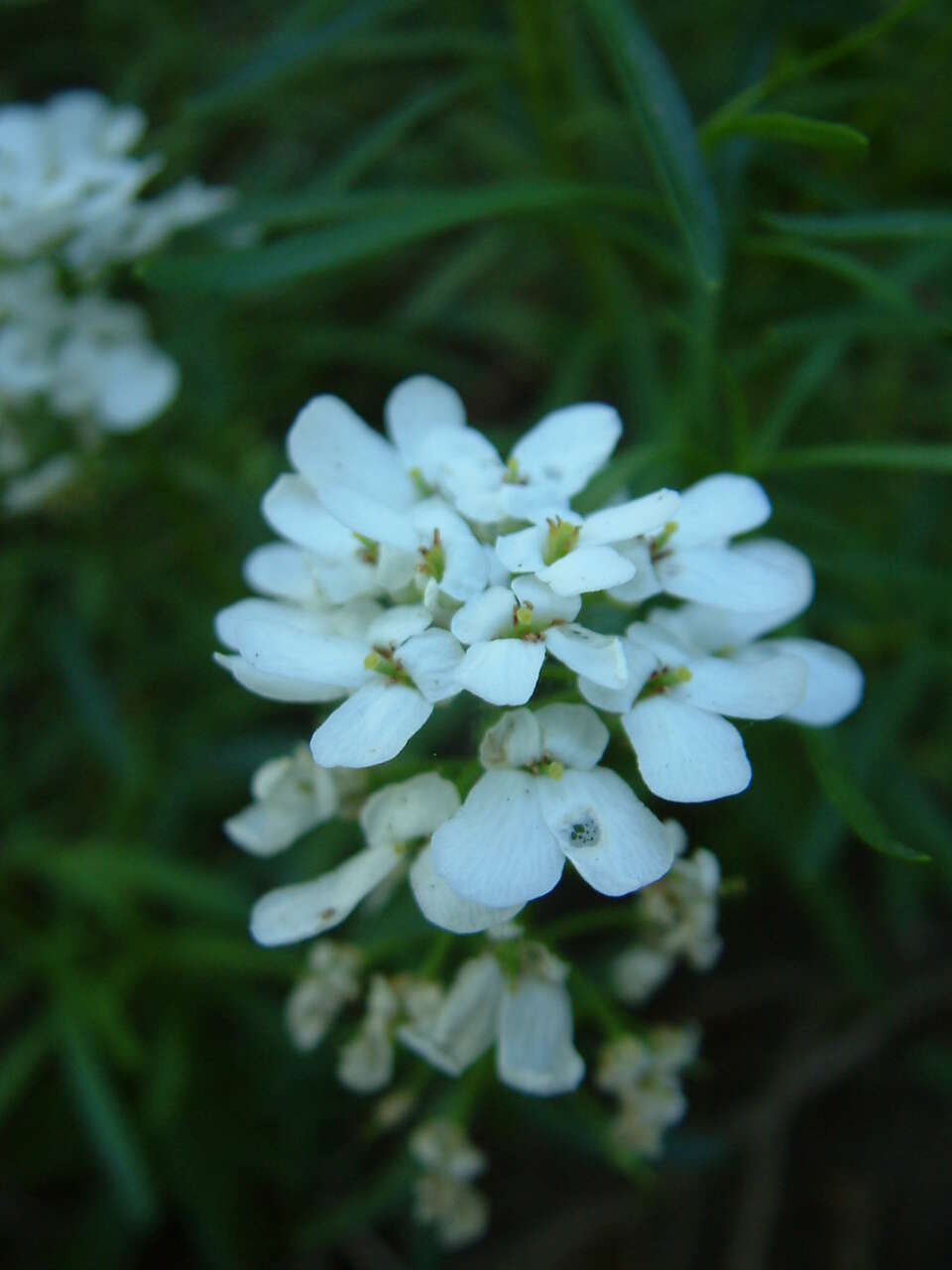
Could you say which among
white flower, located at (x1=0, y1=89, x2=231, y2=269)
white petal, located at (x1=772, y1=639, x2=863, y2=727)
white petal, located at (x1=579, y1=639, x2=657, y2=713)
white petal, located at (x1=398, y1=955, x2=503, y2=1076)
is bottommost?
white petal, located at (x1=398, y1=955, x2=503, y2=1076)

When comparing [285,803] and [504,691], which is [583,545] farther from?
[285,803]

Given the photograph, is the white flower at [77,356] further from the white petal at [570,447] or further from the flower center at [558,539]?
the flower center at [558,539]

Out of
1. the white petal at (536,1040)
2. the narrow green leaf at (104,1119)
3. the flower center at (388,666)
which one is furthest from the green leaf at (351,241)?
the narrow green leaf at (104,1119)

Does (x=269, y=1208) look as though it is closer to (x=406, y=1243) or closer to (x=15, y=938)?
(x=406, y=1243)

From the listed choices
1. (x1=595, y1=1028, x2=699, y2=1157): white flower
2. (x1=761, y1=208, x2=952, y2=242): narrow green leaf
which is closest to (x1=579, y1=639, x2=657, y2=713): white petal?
(x1=595, y1=1028, x2=699, y2=1157): white flower

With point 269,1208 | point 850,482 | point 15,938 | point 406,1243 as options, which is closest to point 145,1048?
point 15,938

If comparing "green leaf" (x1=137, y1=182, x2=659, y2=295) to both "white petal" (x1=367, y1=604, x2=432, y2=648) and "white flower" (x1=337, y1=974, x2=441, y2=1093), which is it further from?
"white flower" (x1=337, y1=974, x2=441, y2=1093)
